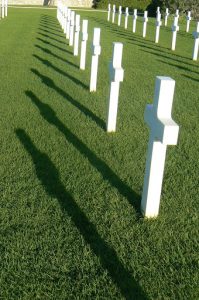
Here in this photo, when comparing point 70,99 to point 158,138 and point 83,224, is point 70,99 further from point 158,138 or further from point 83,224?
point 158,138

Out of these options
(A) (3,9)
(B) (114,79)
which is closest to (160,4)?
(A) (3,9)

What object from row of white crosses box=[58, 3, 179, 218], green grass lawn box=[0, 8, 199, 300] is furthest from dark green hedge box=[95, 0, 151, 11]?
row of white crosses box=[58, 3, 179, 218]

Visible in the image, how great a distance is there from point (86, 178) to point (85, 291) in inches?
77.1

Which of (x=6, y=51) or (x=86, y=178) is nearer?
(x=86, y=178)

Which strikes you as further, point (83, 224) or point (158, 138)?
point (83, 224)

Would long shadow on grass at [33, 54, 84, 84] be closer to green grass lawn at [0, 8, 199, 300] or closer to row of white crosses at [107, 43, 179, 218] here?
green grass lawn at [0, 8, 199, 300]

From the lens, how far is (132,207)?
4.45m

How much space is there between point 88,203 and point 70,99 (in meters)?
4.48

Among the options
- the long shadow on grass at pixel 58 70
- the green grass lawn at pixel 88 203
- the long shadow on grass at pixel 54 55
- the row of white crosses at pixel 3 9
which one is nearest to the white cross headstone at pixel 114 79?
the green grass lawn at pixel 88 203

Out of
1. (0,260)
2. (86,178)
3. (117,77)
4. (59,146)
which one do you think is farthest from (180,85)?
(0,260)

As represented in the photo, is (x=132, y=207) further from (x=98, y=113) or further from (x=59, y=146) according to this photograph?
(x=98, y=113)

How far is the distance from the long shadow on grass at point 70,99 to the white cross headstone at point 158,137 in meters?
3.01

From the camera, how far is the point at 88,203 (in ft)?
14.8

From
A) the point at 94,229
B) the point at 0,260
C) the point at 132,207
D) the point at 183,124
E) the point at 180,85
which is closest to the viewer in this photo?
the point at 0,260
